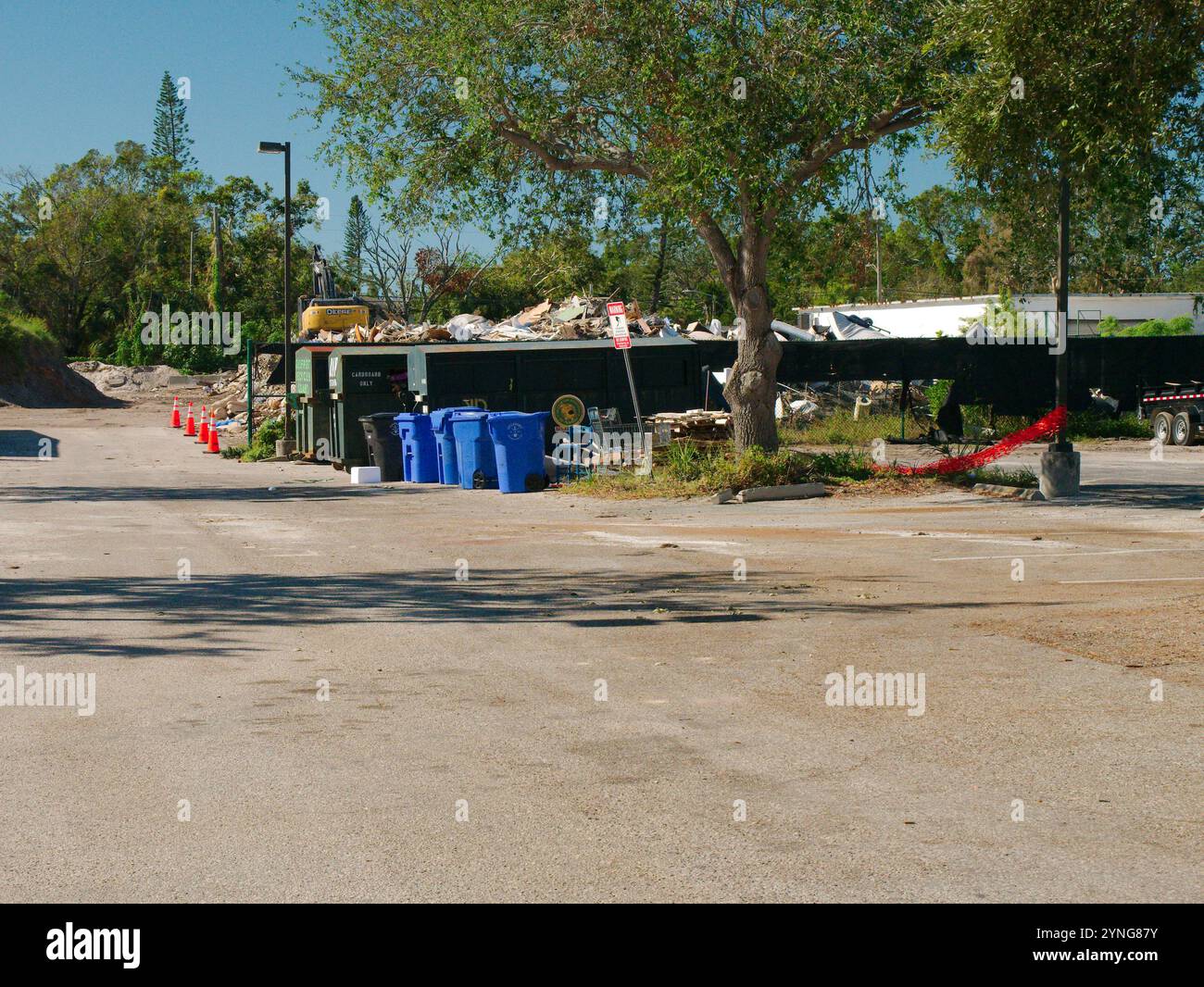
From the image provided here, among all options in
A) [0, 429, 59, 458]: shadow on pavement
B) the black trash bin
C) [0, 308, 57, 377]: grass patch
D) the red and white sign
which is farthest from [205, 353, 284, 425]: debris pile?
the red and white sign

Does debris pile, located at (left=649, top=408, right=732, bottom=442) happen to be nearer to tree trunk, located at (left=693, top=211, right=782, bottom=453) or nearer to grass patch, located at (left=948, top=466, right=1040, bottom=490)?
tree trunk, located at (left=693, top=211, right=782, bottom=453)

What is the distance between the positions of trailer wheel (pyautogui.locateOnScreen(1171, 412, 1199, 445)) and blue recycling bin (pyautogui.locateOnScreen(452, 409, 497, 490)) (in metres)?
17.5

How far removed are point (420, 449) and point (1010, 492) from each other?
11.0m

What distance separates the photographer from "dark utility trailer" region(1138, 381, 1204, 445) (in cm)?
3175

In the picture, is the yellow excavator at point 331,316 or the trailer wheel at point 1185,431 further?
the yellow excavator at point 331,316

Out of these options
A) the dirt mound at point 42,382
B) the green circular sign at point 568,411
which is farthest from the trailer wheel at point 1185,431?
the dirt mound at point 42,382

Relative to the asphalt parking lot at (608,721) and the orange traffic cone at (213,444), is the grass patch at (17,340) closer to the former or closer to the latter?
the orange traffic cone at (213,444)

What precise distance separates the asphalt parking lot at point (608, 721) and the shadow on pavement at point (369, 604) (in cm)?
6

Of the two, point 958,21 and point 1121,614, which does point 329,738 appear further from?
point 958,21

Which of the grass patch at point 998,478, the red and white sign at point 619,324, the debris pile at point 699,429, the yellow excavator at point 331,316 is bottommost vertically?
the grass patch at point 998,478

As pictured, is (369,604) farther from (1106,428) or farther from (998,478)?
(1106,428)

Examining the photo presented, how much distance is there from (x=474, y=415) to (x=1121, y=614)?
49.3 feet

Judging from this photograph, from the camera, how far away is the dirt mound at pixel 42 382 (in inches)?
2378

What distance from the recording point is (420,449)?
2552 centimetres
